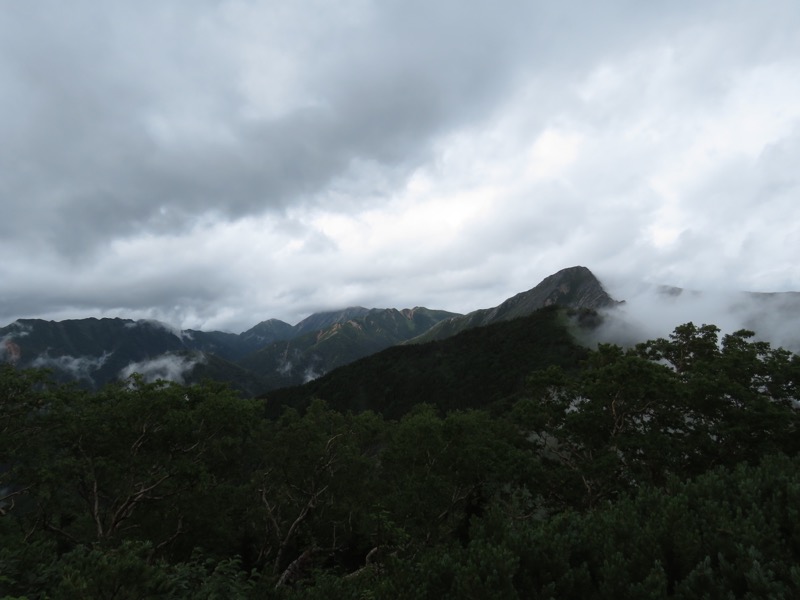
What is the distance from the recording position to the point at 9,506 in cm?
2278

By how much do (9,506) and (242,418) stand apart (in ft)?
41.8

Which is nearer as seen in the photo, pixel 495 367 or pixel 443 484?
pixel 443 484

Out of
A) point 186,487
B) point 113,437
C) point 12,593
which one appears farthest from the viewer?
point 186,487

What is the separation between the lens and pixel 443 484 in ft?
79.3

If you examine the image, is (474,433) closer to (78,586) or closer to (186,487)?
(186,487)

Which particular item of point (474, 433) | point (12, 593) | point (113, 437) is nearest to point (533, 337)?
point (474, 433)

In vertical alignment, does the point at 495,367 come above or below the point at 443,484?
below

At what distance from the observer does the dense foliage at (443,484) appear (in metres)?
7.20

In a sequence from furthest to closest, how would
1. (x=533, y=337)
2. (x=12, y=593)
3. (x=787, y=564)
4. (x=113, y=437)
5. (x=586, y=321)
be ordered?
(x=586, y=321) → (x=533, y=337) → (x=113, y=437) → (x=12, y=593) → (x=787, y=564)

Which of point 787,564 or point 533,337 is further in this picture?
point 533,337

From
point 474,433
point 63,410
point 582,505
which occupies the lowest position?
point 582,505

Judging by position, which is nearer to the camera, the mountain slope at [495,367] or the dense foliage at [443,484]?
the dense foliage at [443,484]

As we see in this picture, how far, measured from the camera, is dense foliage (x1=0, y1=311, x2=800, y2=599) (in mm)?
7195

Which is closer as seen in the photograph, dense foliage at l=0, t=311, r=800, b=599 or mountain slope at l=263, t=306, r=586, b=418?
dense foliage at l=0, t=311, r=800, b=599
